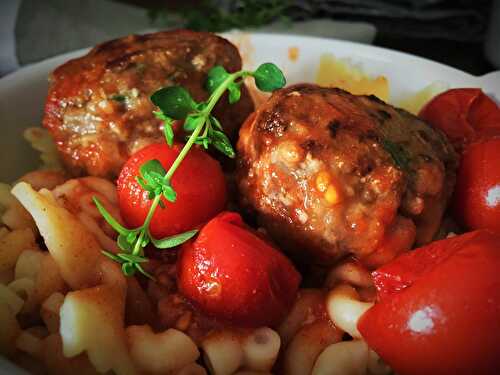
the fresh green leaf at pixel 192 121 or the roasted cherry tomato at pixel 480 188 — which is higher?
the fresh green leaf at pixel 192 121

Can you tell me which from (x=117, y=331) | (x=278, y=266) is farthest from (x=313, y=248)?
(x=117, y=331)

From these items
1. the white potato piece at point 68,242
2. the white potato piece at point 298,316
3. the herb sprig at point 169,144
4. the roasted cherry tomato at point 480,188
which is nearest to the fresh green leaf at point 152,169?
the herb sprig at point 169,144

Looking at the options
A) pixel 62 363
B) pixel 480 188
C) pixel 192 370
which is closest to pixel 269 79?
pixel 480 188

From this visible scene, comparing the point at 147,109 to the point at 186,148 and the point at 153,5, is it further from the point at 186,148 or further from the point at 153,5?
the point at 153,5

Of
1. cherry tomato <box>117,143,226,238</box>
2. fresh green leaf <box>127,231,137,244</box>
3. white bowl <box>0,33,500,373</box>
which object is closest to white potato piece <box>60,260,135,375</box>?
fresh green leaf <box>127,231,137,244</box>

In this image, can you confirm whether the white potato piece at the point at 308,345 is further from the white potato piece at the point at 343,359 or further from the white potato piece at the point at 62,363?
the white potato piece at the point at 62,363

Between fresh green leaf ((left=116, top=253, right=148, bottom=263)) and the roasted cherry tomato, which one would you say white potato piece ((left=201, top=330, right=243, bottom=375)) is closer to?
fresh green leaf ((left=116, top=253, right=148, bottom=263))
